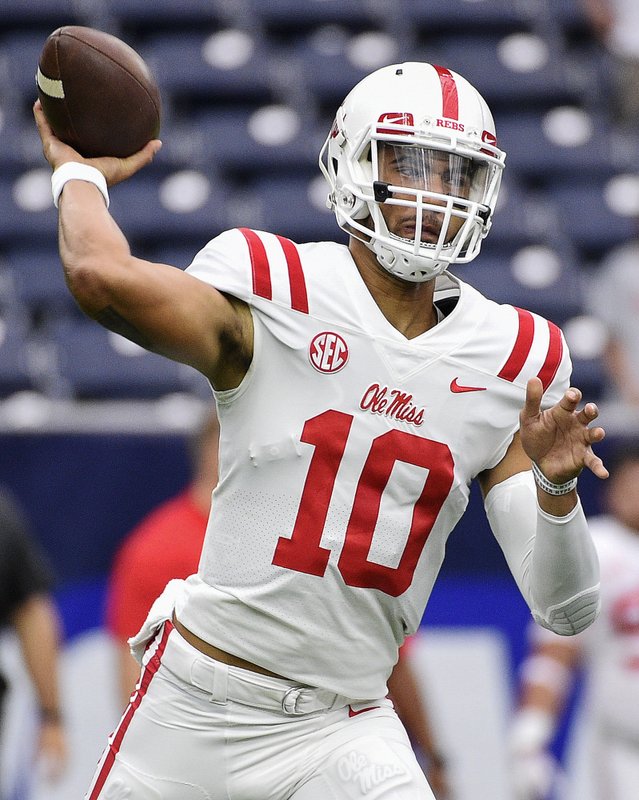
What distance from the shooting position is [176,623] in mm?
2629

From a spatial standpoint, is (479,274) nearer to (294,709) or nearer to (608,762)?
(608,762)

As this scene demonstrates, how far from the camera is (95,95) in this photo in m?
2.51

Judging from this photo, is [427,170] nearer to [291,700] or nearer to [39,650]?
[291,700]

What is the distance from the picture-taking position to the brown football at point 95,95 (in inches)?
97.3

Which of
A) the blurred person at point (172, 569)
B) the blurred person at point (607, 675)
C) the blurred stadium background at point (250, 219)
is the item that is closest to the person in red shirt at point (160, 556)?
the blurred person at point (172, 569)

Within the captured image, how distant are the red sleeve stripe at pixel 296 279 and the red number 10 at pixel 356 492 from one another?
0.19 meters

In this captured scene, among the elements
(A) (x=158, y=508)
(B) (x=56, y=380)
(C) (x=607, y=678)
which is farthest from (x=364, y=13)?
(C) (x=607, y=678)

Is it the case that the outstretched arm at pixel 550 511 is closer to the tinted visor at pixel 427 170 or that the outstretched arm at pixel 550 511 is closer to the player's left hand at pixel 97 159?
the tinted visor at pixel 427 170

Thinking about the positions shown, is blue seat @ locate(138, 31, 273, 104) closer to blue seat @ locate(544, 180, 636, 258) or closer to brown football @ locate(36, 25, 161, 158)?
blue seat @ locate(544, 180, 636, 258)

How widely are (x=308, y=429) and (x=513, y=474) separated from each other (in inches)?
16.3

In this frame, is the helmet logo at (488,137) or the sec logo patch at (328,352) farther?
the helmet logo at (488,137)

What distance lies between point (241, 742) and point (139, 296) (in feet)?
2.62

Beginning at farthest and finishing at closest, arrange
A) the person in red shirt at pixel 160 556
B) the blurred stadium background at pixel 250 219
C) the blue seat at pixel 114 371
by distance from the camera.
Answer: the blue seat at pixel 114 371 → the blurred stadium background at pixel 250 219 → the person in red shirt at pixel 160 556

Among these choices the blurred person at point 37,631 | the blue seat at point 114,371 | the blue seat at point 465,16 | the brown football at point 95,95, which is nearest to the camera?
the brown football at point 95,95
